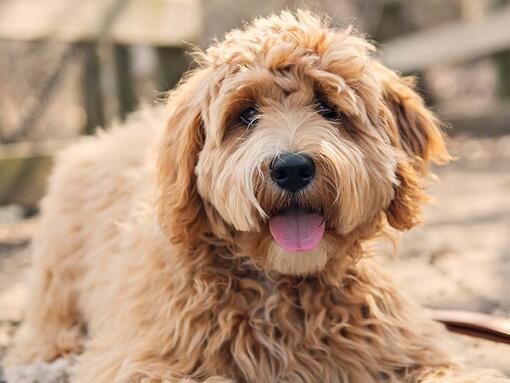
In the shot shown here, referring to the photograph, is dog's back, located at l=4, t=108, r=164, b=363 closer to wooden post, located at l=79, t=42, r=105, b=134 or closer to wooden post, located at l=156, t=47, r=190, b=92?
wooden post, located at l=79, t=42, r=105, b=134

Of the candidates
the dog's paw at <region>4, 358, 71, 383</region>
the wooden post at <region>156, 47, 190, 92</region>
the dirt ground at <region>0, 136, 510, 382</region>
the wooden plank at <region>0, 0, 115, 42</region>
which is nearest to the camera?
the dog's paw at <region>4, 358, 71, 383</region>

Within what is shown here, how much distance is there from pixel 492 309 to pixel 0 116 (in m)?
4.32

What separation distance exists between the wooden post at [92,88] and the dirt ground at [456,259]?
1.05m

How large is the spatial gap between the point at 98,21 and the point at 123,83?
622 mm

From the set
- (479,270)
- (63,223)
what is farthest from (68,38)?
(479,270)

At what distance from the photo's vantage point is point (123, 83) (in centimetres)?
727

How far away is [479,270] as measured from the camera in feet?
15.9

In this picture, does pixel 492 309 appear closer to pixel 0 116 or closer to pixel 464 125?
pixel 0 116

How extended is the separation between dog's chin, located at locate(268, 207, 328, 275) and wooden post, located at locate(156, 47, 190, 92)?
16.0ft

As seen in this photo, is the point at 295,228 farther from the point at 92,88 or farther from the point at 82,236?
the point at 92,88

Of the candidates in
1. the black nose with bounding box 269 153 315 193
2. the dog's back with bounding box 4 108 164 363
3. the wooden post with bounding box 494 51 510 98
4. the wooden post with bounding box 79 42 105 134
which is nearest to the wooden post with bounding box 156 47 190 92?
the wooden post with bounding box 79 42 105 134

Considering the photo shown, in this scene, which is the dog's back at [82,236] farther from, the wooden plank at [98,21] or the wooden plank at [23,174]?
the wooden plank at [98,21]

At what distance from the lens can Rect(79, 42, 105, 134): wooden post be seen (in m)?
6.89

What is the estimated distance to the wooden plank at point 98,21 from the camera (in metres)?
6.29
